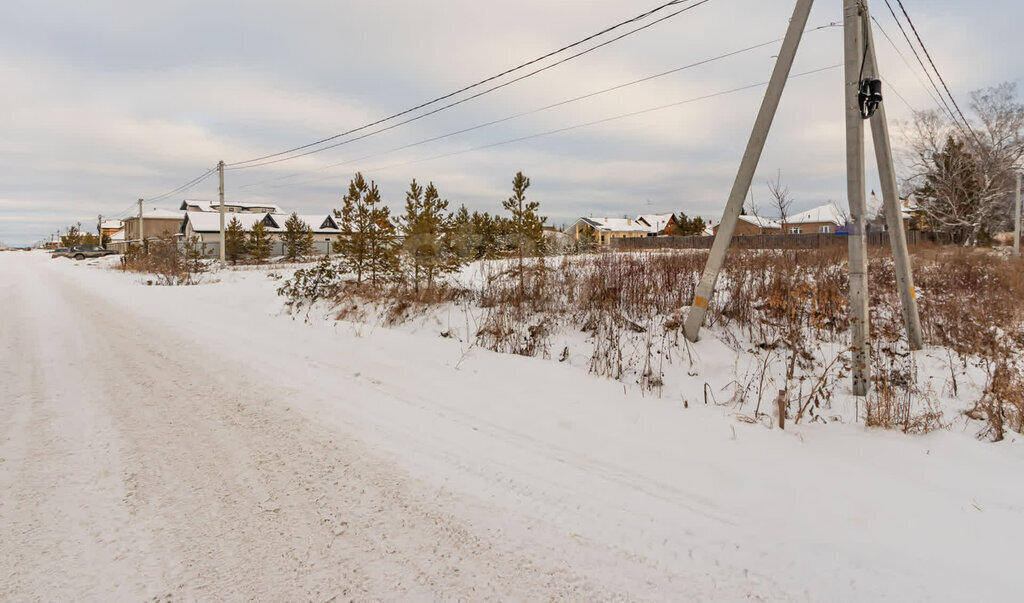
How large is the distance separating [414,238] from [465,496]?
31.9 feet

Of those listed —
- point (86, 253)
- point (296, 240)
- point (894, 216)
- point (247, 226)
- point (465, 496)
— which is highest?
point (247, 226)

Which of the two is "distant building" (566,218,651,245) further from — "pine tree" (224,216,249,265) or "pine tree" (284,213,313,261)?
"pine tree" (224,216,249,265)

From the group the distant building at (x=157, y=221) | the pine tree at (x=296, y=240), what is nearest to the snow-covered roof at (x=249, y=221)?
the pine tree at (x=296, y=240)

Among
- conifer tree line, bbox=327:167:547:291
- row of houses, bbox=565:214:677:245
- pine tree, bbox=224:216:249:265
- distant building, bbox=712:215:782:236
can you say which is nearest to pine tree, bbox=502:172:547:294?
conifer tree line, bbox=327:167:547:291

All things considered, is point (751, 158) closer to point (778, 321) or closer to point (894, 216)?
point (894, 216)

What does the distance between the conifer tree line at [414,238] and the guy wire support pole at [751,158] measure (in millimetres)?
5073

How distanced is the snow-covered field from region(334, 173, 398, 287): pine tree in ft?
26.4

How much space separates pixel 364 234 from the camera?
1319 cm

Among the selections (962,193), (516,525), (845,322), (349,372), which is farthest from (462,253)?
(962,193)

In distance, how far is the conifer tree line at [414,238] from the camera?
11.8 m

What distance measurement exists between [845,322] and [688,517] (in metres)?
6.47

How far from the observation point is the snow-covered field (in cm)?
216

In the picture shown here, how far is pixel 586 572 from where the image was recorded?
2.23 metres

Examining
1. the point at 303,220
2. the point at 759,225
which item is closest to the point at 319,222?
the point at 303,220
